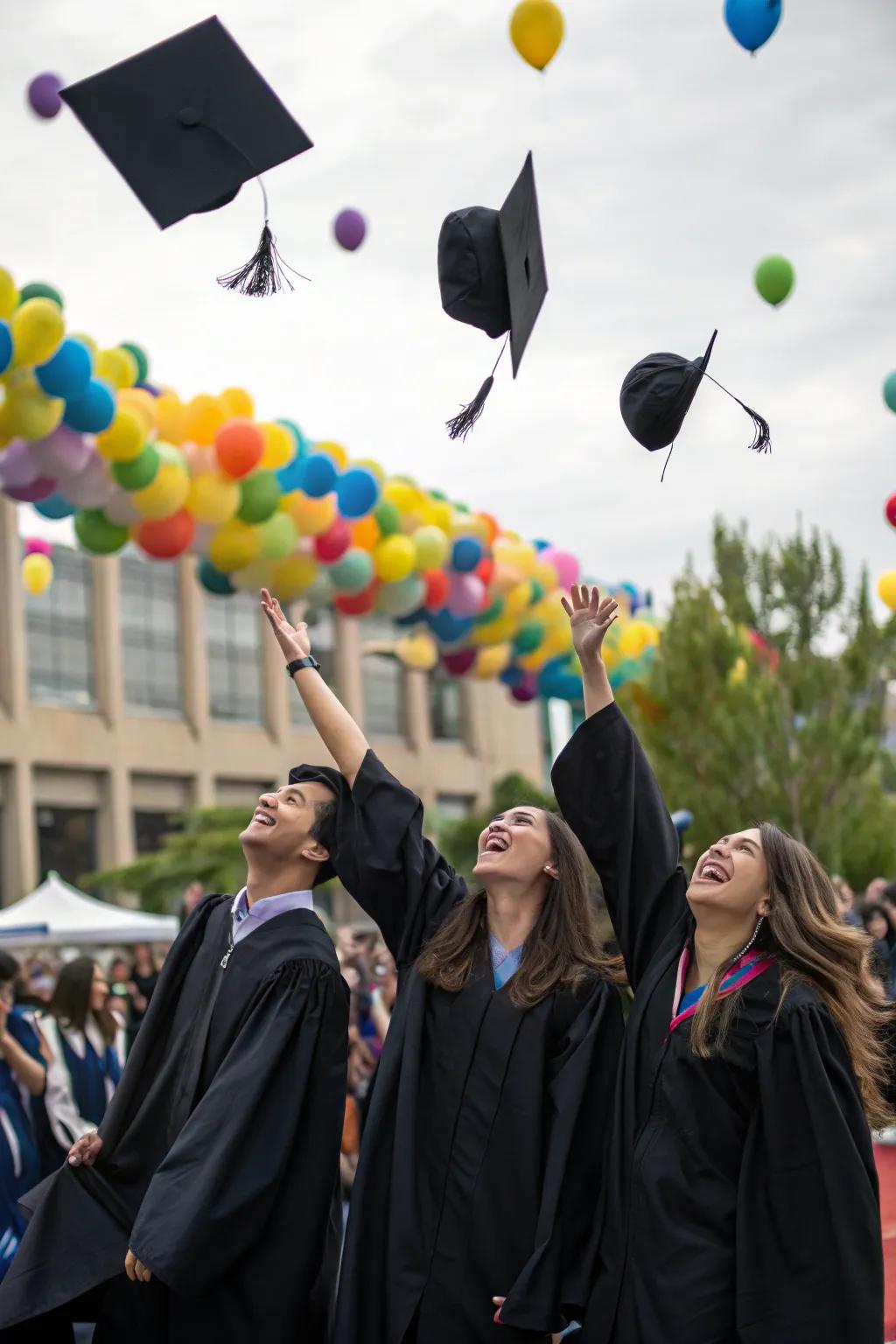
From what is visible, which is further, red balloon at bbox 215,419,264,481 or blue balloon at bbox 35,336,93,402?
red balloon at bbox 215,419,264,481

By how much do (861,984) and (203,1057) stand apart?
1.64 metres

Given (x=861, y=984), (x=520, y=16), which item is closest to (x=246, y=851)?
(x=861, y=984)

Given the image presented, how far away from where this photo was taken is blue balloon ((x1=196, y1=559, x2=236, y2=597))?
9156 mm

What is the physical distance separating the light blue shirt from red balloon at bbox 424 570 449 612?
18.9 feet

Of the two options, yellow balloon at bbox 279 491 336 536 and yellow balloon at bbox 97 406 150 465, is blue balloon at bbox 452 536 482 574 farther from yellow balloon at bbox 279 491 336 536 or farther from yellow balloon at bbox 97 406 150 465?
yellow balloon at bbox 97 406 150 465

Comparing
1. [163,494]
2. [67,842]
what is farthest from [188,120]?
[67,842]

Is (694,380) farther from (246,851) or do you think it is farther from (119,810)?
(119,810)

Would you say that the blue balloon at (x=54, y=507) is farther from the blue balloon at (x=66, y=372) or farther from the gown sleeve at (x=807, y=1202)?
the gown sleeve at (x=807, y=1202)

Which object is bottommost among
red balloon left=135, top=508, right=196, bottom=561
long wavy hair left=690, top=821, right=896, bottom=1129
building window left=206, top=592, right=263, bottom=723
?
long wavy hair left=690, top=821, right=896, bottom=1129

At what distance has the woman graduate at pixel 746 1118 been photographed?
11.0ft

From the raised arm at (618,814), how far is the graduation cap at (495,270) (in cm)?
99

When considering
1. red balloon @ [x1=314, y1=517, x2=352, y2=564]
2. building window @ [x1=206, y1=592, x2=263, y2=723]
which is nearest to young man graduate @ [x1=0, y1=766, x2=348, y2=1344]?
red balloon @ [x1=314, y1=517, x2=352, y2=564]

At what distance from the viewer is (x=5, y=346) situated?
6.93 metres

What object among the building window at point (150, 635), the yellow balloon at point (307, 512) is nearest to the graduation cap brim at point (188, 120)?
the yellow balloon at point (307, 512)
